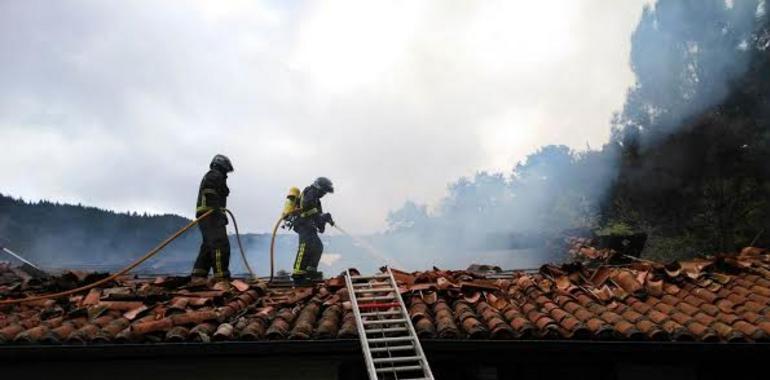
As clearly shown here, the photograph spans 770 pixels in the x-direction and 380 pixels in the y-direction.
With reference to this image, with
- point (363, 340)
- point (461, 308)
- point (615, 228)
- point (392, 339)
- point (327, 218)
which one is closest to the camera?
point (363, 340)

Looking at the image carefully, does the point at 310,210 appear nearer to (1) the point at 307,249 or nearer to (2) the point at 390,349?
(1) the point at 307,249

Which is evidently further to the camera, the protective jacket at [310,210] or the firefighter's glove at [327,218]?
the firefighter's glove at [327,218]

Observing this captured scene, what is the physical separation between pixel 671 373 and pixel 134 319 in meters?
5.37

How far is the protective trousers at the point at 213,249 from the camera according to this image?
28.3 feet

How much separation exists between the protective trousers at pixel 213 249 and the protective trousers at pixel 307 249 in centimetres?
145

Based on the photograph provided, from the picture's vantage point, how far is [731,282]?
652 cm

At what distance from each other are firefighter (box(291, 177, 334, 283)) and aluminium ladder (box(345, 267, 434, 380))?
3.54m

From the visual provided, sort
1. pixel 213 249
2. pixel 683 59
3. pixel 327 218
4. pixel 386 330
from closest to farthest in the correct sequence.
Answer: pixel 386 330 → pixel 213 249 → pixel 327 218 → pixel 683 59

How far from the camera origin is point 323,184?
10.1 m

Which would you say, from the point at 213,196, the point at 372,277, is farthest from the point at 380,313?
the point at 213,196

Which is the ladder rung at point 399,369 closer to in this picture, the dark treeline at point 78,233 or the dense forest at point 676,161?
the dark treeline at point 78,233

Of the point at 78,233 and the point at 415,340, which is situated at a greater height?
the point at 78,233

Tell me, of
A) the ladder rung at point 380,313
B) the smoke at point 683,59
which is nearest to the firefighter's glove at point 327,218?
the ladder rung at point 380,313

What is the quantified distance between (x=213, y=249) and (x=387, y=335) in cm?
428
